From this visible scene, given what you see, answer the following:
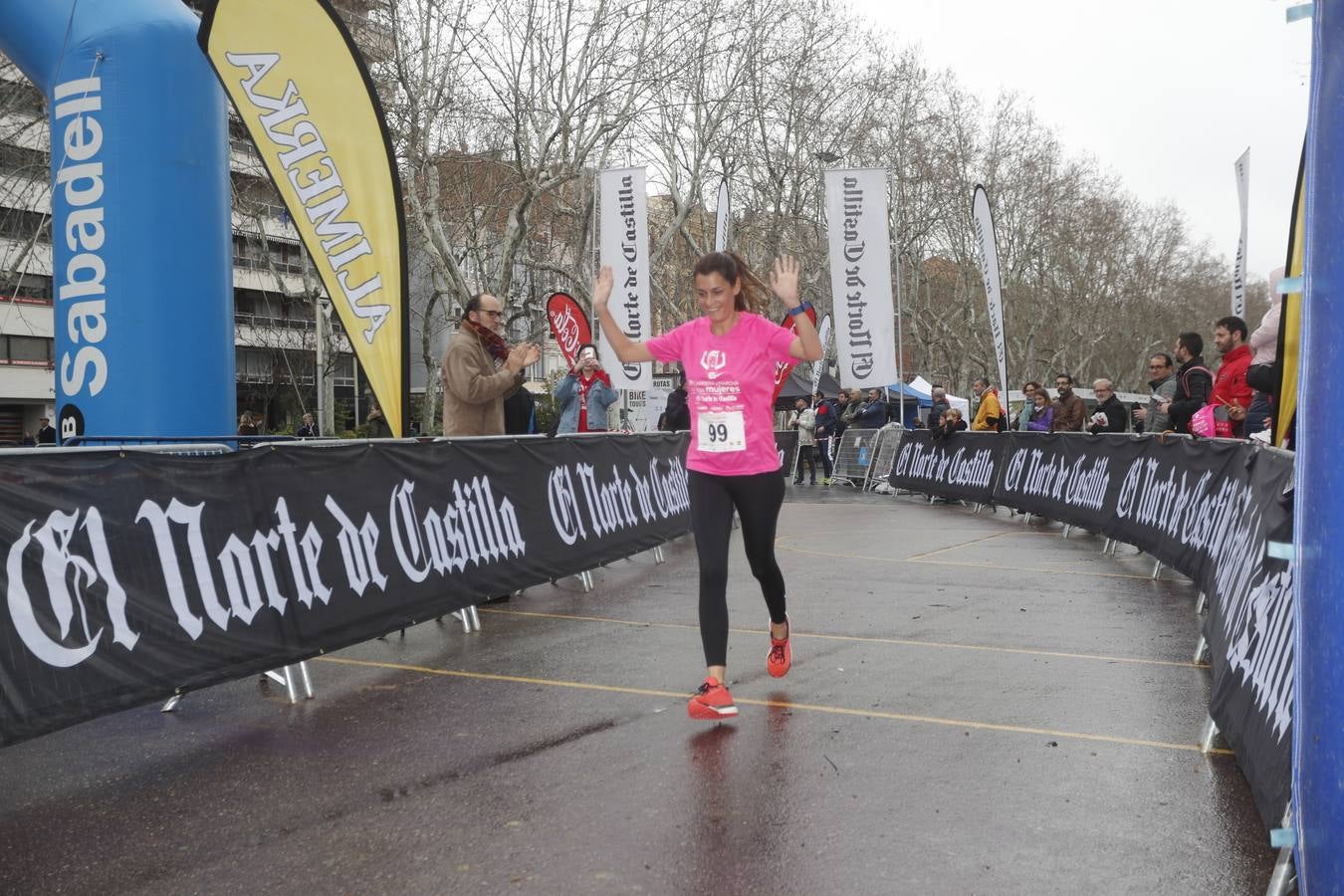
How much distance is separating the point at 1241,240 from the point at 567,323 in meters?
9.89

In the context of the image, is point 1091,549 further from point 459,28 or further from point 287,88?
point 459,28

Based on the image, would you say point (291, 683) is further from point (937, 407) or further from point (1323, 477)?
point (937, 407)

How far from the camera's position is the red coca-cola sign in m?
18.1

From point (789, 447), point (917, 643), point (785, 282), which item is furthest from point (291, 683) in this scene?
point (789, 447)

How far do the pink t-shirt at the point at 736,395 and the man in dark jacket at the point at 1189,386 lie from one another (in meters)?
7.52

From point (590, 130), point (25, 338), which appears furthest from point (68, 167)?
point (25, 338)

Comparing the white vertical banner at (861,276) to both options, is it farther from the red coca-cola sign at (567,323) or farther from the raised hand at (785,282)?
the raised hand at (785,282)

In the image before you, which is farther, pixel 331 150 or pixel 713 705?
pixel 331 150

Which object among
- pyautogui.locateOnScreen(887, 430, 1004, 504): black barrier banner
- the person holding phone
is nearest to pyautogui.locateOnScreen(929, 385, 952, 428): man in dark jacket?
pyautogui.locateOnScreen(887, 430, 1004, 504): black barrier banner

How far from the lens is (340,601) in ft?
19.4

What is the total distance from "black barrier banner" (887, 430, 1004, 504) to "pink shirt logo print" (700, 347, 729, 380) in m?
12.9

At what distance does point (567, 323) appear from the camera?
18.5 meters

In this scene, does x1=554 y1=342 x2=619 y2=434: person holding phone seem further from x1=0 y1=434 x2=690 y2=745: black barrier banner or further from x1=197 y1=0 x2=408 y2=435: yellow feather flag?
x1=197 y1=0 x2=408 y2=435: yellow feather flag

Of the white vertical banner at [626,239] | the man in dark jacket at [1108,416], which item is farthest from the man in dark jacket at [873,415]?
the man in dark jacket at [1108,416]
